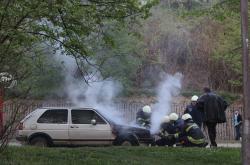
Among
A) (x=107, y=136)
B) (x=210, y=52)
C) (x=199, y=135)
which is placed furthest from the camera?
(x=210, y=52)

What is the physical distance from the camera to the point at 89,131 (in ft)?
53.0

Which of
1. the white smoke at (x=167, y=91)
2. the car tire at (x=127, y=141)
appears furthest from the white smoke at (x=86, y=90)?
the car tire at (x=127, y=141)

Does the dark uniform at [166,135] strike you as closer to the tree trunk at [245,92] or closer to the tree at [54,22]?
the tree at [54,22]

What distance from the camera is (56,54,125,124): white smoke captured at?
24078 mm

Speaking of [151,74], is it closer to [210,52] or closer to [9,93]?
[210,52]

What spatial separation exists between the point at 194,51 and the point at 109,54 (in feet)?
32.6

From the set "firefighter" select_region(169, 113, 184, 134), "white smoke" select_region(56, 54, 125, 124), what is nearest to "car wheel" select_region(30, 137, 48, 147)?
"firefighter" select_region(169, 113, 184, 134)

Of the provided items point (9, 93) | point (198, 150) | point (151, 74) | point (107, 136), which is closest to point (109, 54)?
point (151, 74)

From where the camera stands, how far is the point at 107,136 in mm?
15945

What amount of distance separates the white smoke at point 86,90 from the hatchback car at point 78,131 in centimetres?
615

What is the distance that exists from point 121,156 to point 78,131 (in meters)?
5.20

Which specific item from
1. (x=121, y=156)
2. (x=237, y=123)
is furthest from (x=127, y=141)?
(x=237, y=123)

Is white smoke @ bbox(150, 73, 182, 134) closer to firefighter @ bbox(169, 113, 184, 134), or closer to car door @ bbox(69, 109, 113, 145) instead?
car door @ bbox(69, 109, 113, 145)

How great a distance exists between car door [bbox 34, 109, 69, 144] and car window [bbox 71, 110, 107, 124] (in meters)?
0.28
